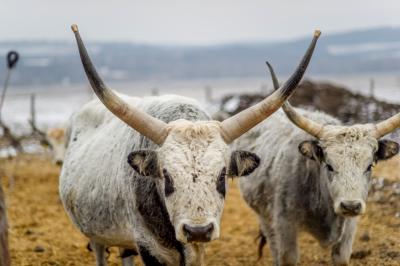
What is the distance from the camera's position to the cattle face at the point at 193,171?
387 centimetres

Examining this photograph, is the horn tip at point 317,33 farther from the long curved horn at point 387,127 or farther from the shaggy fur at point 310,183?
the long curved horn at point 387,127

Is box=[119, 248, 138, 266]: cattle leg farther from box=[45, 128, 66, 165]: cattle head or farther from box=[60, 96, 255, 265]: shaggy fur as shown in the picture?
box=[45, 128, 66, 165]: cattle head

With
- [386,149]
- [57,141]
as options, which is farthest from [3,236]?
[57,141]

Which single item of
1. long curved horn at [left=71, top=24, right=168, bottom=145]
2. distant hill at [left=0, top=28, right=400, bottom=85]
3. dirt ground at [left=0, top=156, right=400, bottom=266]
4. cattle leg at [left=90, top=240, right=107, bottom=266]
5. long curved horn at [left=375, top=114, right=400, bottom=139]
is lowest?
dirt ground at [left=0, top=156, right=400, bottom=266]

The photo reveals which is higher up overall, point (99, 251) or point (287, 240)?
point (287, 240)

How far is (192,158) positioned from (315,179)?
253cm

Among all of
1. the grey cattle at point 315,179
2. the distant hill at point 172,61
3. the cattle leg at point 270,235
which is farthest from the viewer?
the distant hill at point 172,61

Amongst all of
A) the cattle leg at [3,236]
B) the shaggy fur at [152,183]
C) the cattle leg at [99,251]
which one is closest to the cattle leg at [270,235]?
the cattle leg at [99,251]

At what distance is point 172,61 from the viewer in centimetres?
13862

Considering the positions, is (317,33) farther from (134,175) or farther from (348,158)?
(134,175)

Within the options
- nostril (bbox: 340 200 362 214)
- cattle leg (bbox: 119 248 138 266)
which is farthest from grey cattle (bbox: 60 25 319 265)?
nostril (bbox: 340 200 362 214)

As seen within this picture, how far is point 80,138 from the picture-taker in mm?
6594

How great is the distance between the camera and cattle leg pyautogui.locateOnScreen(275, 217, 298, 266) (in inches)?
252

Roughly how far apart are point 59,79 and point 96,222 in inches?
3316
